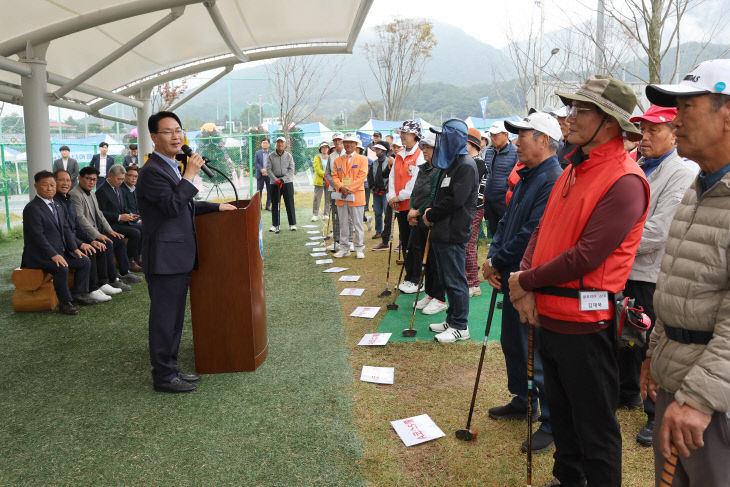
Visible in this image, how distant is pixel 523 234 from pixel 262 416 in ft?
7.34

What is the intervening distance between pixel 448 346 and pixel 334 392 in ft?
4.76

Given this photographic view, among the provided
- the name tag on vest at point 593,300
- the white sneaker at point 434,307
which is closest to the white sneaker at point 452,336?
the white sneaker at point 434,307

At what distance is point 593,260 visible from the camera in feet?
6.95

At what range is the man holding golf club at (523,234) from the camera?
10.4 feet

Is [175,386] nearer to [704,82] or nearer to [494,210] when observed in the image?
[704,82]

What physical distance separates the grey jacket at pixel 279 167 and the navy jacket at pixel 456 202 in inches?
294

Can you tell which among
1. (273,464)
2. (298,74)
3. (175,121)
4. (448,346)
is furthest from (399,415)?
(298,74)

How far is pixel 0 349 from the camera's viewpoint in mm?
4992

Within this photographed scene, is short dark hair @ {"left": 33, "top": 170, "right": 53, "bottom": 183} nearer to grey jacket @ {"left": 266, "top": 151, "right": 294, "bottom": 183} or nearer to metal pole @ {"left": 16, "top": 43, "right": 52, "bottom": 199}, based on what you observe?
metal pole @ {"left": 16, "top": 43, "right": 52, "bottom": 199}

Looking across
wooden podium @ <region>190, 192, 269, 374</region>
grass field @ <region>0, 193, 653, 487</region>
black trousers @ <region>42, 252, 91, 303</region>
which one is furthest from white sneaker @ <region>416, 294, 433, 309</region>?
black trousers @ <region>42, 252, 91, 303</region>

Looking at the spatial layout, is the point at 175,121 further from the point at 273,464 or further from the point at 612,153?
the point at 612,153

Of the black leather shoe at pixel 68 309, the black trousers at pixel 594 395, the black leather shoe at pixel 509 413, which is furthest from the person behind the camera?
the black leather shoe at pixel 68 309

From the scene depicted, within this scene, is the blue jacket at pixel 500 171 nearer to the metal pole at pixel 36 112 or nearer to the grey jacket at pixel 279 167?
the grey jacket at pixel 279 167

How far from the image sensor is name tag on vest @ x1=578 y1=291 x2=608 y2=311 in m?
2.20
